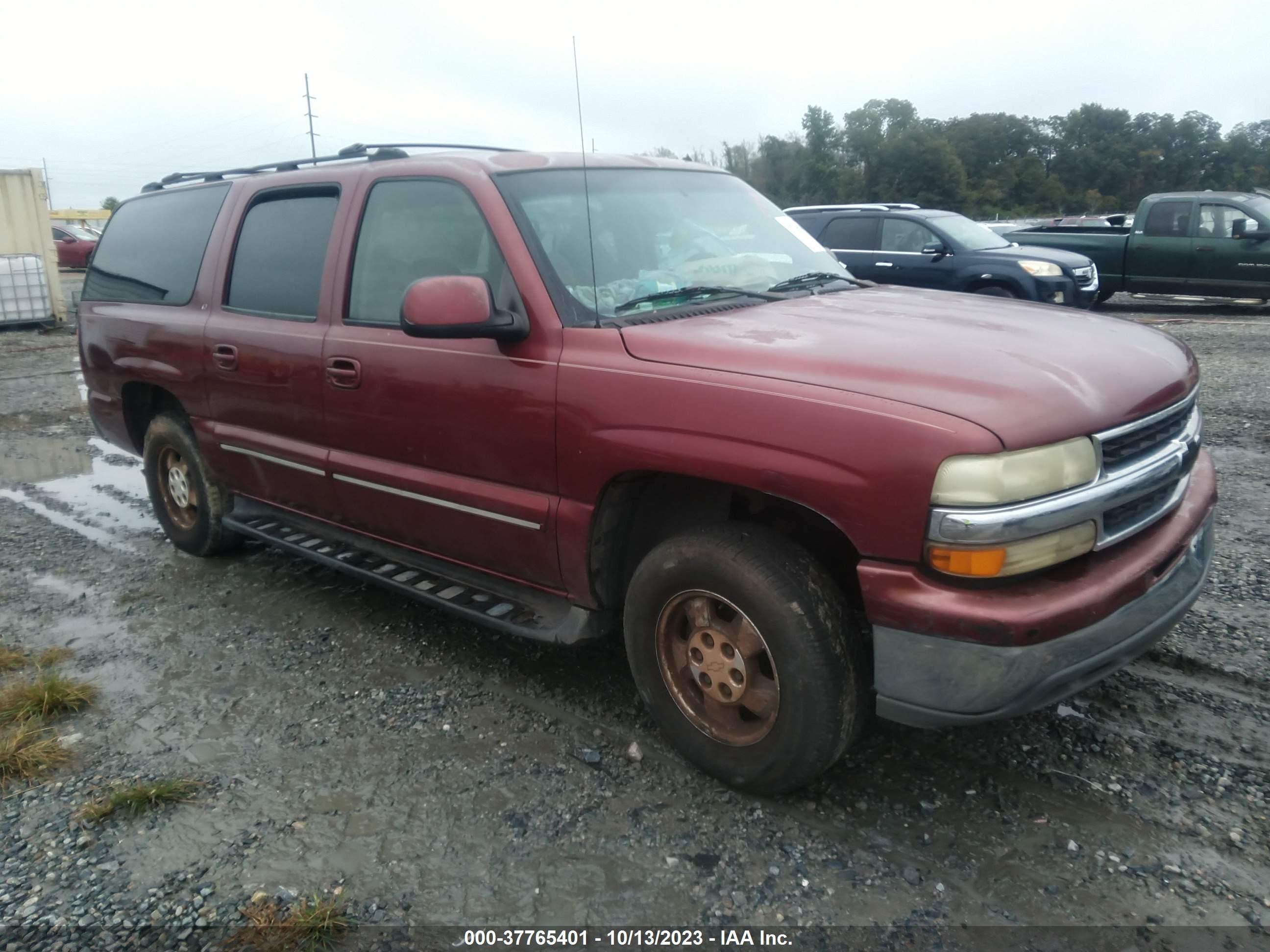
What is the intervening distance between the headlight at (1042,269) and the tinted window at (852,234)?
1691 millimetres

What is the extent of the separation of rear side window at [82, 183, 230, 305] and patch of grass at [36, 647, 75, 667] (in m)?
1.67

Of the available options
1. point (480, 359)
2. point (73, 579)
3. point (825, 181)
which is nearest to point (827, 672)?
point (480, 359)

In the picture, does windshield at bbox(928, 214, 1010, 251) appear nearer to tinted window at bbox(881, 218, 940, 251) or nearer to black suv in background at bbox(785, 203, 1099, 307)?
black suv in background at bbox(785, 203, 1099, 307)

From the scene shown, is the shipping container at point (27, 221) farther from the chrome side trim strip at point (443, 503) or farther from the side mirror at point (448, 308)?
the side mirror at point (448, 308)

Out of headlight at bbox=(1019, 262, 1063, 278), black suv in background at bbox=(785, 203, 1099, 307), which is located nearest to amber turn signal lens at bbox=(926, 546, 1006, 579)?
black suv in background at bbox=(785, 203, 1099, 307)

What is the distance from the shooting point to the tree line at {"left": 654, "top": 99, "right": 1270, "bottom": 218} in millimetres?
28844

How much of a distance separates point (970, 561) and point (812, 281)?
1.72 m

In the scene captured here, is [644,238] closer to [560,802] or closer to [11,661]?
[560,802]

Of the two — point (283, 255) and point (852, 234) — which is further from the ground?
point (283, 255)

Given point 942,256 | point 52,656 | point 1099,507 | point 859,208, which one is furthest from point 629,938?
point 859,208

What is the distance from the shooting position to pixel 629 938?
7.78 feet

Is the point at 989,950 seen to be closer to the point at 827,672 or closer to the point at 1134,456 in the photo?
the point at 827,672

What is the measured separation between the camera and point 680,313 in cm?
318

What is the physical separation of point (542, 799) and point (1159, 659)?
2.29 m
